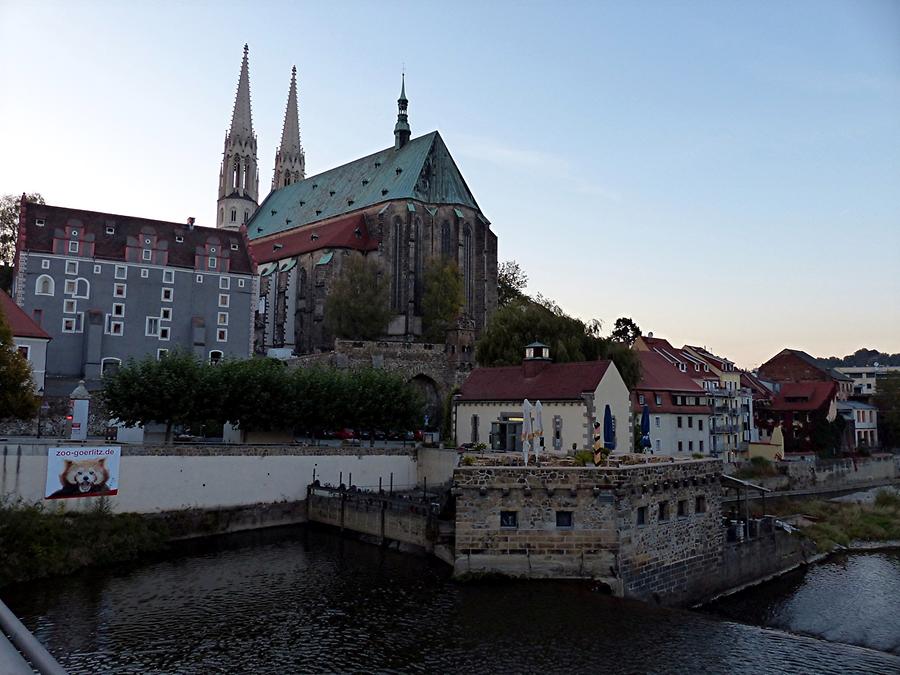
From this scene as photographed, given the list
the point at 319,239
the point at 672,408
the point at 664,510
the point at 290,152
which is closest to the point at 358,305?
the point at 319,239

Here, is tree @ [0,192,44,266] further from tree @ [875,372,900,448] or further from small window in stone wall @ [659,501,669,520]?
tree @ [875,372,900,448]

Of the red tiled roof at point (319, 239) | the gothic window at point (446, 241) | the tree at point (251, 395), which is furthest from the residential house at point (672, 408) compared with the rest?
the red tiled roof at point (319, 239)

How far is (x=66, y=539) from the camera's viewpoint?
3005 cm

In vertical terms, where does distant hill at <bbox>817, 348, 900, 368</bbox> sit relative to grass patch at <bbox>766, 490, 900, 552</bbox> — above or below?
above

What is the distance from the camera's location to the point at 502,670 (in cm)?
1898

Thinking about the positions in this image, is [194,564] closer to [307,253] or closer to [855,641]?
[855,641]

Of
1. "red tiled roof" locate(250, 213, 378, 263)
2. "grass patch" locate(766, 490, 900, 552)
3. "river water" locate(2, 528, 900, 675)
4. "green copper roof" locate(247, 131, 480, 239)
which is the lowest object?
"river water" locate(2, 528, 900, 675)

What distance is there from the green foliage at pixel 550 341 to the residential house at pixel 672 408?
5.38 m

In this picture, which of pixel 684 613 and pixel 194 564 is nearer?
pixel 684 613

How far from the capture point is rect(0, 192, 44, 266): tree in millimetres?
77562

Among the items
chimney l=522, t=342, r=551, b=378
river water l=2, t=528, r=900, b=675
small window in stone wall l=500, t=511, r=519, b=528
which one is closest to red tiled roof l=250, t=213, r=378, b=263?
chimney l=522, t=342, r=551, b=378

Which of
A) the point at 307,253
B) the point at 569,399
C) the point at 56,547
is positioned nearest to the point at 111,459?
the point at 56,547

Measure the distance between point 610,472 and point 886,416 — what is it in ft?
277

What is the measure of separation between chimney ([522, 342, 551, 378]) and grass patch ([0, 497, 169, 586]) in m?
21.6
